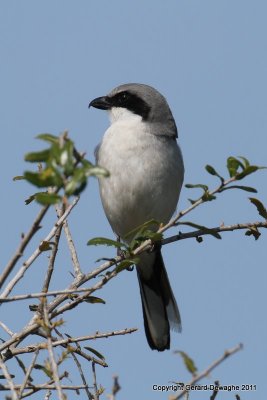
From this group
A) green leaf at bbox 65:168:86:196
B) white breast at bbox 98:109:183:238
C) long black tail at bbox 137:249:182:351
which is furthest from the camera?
long black tail at bbox 137:249:182:351

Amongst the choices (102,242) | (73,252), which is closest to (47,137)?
(102,242)

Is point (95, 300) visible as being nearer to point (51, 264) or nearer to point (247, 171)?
point (51, 264)

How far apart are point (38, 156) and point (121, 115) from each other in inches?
140

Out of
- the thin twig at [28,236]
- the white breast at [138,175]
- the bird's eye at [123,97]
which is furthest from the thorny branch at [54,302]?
the bird's eye at [123,97]

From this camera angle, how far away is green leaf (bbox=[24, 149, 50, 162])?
2.40 m

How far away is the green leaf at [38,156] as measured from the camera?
2402mm

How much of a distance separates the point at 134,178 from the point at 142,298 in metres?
1.16

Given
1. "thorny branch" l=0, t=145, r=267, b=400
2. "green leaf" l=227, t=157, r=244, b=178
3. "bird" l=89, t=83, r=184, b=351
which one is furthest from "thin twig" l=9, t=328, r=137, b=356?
"bird" l=89, t=83, r=184, b=351

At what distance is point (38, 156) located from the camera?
7.92 feet

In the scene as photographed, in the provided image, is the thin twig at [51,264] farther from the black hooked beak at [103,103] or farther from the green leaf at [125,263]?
the black hooked beak at [103,103]

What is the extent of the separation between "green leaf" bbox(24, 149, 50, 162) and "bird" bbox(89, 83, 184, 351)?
270cm

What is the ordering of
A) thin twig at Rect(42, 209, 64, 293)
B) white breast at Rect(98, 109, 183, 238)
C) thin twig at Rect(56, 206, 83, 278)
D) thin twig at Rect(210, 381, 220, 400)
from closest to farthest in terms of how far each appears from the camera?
thin twig at Rect(210, 381, 220, 400)
thin twig at Rect(42, 209, 64, 293)
thin twig at Rect(56, 206, 83, 278)
white breast at Rect(98, 109, 183, 238)

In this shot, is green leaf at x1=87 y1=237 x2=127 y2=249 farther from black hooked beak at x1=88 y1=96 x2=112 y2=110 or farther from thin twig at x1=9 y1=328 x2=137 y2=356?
black hooked beak at x1=88 y1=96 x2=112 y2=110

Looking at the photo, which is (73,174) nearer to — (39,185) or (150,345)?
(39,185)
